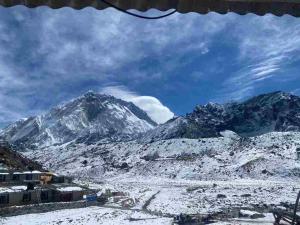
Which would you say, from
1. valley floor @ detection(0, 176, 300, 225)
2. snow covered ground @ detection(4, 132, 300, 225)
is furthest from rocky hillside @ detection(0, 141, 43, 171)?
valley floor @ detection(0, 176, 300, 225)

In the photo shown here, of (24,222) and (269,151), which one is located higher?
(269,151)

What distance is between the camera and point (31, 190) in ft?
155

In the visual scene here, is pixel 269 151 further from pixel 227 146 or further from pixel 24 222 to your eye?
pixel 24 222

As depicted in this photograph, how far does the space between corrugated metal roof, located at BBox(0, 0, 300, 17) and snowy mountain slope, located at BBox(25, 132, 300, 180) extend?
275ft

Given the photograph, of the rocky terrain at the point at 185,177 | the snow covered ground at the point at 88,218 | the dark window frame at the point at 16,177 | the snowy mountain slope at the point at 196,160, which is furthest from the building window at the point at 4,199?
the snowy mountain slope at the point at 196,160

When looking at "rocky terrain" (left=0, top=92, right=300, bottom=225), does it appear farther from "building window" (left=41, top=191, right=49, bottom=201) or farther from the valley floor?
"building window" (left=41, top=191, right=49, bottom=201)

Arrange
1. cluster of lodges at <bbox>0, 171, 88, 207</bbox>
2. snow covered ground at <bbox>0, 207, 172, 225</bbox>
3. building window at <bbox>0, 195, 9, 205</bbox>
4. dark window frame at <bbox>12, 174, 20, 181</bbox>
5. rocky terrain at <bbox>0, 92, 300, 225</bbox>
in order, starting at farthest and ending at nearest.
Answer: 1. dark window frame at <bbox>12, 174, 20, 181</bbox>
2. cluster of lodges at <bbox>0, 171, 88, 207</bbox>
3. building window at <bbox>0, 195, 9, 205</bbox>
4. rocky terrain at <bbox>0, 92, 300, 225</bbox>
5. snow covered ground at <bbox>0, 207, 172, 225</bbox>

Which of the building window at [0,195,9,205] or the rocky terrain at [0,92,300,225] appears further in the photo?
the building window at [0,195,9,205]

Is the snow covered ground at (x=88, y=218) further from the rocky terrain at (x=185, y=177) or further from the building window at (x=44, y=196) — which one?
the building window at (x=44, y=196)

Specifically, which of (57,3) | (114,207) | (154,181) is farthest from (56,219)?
(154,181)

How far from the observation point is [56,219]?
37469 mm

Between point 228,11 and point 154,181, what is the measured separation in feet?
267

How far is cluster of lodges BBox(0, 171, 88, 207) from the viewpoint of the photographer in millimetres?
45406

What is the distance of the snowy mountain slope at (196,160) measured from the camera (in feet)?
298
